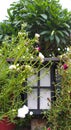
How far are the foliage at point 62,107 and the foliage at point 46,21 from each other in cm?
108

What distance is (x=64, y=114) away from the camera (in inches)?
104

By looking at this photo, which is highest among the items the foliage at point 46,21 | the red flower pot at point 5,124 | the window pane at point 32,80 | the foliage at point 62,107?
the foliage at point 46,21

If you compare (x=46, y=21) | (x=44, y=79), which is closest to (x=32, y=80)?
(x=44, y=79)

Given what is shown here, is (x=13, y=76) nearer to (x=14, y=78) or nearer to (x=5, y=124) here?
(x=14, y=78)

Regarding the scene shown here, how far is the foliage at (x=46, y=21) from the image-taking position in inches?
144

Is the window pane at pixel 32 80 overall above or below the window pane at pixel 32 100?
above

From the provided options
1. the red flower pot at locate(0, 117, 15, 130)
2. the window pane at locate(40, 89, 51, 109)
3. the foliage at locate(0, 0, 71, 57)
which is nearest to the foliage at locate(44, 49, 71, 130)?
the window pane at locate(40, 89, 51, 109)

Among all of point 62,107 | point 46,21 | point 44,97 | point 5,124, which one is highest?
point 46,21

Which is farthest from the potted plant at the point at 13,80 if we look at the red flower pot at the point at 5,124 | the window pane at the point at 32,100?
the window pane at the point at 32,100

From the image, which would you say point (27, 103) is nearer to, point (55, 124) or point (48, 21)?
point (55, 124)

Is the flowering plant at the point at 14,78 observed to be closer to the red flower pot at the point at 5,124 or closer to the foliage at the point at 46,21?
the red flower pot at the point at 5,124

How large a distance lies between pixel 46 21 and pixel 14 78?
1.25 m

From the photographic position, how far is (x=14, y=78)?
8.52 ft

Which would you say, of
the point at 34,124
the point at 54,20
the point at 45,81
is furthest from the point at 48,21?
the point at 34,124
